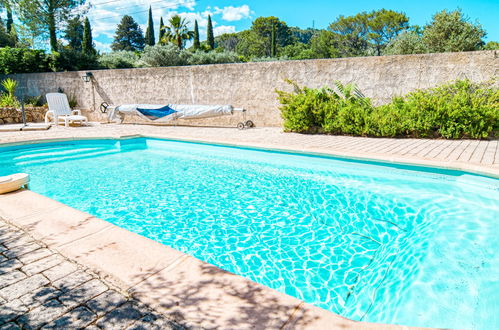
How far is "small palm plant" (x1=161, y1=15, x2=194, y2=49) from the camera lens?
100ft

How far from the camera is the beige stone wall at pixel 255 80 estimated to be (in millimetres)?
7887

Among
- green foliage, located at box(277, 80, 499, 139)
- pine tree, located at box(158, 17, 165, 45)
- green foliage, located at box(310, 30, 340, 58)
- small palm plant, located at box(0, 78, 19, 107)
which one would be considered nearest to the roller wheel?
small palm plant, located at box(0, 78, 19, 107)

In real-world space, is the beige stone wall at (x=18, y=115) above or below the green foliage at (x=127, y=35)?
below

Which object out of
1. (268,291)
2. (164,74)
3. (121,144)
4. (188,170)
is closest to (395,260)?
(268,291)

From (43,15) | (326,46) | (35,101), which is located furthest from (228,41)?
(35,101)

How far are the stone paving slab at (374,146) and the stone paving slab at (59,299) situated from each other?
5.02m

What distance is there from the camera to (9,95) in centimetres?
1427

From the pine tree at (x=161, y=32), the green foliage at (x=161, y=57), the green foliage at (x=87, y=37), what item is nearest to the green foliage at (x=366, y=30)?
the pine tree at (x=161, y=32)

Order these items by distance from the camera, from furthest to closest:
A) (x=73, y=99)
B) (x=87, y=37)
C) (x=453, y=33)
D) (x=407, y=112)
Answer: (x=87, y=37) → (x=453, y=33) → (x=73, y=99) → (x=407, y=112)

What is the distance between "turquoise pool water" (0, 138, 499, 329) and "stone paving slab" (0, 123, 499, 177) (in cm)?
20

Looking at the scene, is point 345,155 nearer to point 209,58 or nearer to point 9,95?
point 9,95

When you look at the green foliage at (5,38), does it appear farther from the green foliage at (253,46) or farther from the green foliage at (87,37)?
the green foliage at (253,46)

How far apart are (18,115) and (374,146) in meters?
13.4

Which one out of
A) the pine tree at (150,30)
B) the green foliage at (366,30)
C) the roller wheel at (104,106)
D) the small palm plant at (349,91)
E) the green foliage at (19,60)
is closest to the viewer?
the small palm plant at (349,91)
